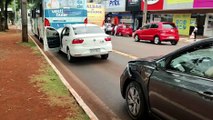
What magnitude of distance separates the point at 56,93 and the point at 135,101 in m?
2.28

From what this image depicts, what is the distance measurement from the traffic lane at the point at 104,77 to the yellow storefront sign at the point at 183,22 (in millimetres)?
20314

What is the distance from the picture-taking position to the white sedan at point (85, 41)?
11.0 metres

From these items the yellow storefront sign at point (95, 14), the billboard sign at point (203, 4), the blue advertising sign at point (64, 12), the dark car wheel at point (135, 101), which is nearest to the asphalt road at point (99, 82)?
the dark car wheel at point (135, 101)

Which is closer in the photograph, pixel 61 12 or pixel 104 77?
pixel 104 77

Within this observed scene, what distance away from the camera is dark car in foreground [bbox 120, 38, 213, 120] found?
331 cm

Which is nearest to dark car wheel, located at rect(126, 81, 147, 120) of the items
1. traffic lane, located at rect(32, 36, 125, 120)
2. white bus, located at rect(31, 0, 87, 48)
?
traffic lane, located at rect(32, 36, 125, 120)

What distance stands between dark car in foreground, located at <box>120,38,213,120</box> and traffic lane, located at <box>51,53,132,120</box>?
0.78m

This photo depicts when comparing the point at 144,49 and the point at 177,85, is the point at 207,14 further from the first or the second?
the point at 177,85

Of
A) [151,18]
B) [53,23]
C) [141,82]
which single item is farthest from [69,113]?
[151,18]

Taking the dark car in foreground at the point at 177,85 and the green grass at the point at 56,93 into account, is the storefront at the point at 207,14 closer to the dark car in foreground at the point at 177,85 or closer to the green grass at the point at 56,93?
the green grass at the point at 56,93

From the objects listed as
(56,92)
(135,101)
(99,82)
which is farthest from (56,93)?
(135,101)

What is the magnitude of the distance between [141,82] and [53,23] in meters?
12.0

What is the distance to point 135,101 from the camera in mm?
4926

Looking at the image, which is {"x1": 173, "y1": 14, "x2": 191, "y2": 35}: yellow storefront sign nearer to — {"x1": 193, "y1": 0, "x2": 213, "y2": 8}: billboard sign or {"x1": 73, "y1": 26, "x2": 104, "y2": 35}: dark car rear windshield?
{"x1": 193, "y1": 0, "x2": 213, "y2": 8}: billboard sign
